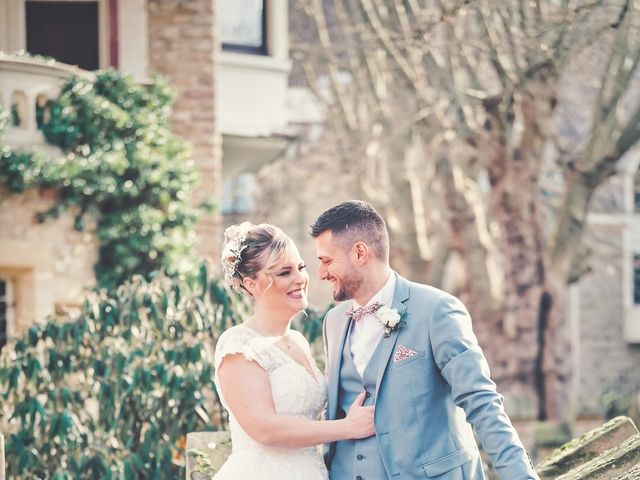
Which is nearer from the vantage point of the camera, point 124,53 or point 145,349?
point 145,349

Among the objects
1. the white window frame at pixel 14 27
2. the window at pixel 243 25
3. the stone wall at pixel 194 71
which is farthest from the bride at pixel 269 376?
the window at pixel 243 25

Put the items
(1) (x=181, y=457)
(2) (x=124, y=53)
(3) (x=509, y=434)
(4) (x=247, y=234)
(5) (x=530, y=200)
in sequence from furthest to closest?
(5) (x=530, y=200), (2) (x=124, y=53), (1) (x=181, y=457), (4) (x=247, y=234), (3) (x=509, y=434)

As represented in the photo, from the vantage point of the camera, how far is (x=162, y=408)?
7.93 meters

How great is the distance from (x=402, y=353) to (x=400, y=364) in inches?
1.7

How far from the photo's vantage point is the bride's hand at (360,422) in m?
4.89

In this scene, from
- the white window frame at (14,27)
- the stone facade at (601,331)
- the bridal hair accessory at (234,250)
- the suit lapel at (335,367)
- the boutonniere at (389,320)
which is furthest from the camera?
the stone facade at (601,331)

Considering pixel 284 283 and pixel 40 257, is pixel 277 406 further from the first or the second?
pixel 40 257

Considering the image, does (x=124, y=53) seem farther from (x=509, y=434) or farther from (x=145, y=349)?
(x=509, y=434)

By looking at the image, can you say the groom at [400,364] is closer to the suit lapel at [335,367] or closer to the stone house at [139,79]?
the suit lapel at [335,367]

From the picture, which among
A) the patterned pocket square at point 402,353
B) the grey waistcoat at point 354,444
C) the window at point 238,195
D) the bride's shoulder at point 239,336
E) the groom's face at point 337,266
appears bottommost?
the grey waistcoat at point 354,444

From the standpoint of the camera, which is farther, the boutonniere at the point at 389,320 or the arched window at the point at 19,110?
the arched window at the point at 19,110

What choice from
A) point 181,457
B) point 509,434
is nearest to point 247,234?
point 509,434

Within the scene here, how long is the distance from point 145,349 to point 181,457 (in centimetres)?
77

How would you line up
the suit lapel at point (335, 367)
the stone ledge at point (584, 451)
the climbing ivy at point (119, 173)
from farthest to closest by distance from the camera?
the climbing ivy at point (119, 173) → the stone ledge at point (584, 451) → the suit lapel at point (335, 367)
